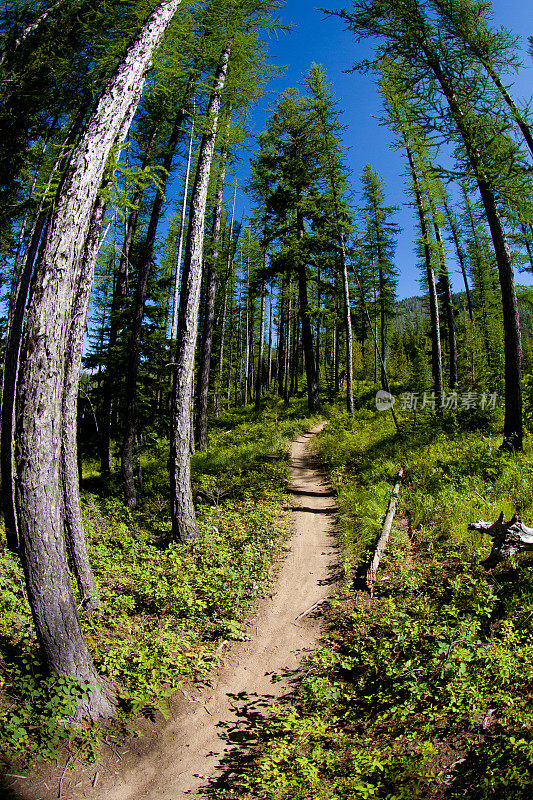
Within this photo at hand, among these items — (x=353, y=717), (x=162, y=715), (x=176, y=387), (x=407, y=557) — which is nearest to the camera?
(x=353, y=717)

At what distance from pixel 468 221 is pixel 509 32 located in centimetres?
2376

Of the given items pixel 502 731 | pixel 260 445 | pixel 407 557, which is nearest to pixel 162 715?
pixel 502 731

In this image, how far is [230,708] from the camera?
4.74m

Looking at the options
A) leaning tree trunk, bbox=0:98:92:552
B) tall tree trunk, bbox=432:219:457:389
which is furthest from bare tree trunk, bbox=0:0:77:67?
tall tree trunk, bbox=432:219:457:389

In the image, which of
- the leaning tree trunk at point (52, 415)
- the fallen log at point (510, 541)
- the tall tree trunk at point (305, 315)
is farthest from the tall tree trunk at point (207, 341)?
the fallen log at point (510, 541)

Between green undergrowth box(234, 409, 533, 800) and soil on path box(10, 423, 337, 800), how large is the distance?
0.32 meters

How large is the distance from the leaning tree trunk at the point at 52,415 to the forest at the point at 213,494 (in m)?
0.02

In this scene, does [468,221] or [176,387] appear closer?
[176,387]

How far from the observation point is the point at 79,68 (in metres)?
7.75

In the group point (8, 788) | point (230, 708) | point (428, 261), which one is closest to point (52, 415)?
point (8, 788)

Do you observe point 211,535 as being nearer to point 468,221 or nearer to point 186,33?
point 186,33

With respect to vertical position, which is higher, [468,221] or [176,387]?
[468,221]

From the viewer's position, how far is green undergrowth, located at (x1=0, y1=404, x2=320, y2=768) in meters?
4.02

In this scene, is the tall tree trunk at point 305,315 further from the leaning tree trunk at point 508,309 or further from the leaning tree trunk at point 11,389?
the leaning tree trunk at point 11,389
